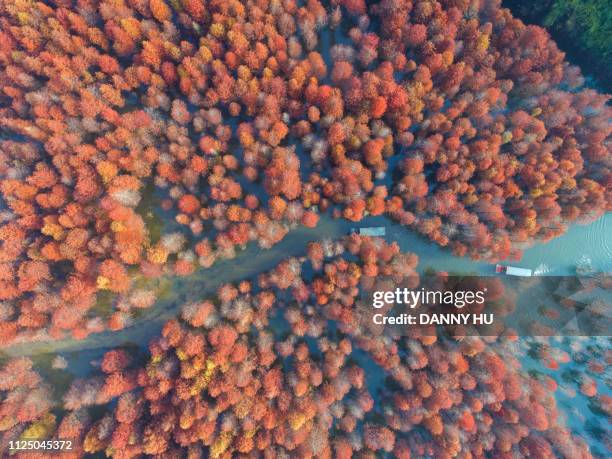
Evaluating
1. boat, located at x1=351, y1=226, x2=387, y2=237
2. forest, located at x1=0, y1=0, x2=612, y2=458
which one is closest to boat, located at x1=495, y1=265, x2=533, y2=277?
forest, located at x1=0, y1=0, x2=612, y2=458

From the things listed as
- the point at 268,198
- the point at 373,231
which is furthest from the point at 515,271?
the point at 268,198

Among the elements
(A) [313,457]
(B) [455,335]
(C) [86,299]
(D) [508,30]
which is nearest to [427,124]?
(D) [508,30]

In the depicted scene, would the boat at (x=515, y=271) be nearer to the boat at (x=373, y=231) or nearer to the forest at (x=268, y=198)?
the forest at (x=268, y=198)

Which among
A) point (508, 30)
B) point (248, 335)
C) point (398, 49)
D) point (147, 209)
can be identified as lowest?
point (248, 335)

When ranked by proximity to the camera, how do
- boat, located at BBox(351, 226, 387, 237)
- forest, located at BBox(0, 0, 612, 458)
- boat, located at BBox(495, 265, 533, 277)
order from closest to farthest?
1. forest, located at BBox(0, 0, 612, 458)
2. boat, located at BBox(351, 226, 387, 237)
3. boat, located at BBox(495, 265, 533, 277)

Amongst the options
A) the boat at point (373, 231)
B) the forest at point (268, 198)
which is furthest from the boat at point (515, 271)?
the boat at point (373, 231)

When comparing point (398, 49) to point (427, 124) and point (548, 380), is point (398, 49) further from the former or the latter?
point (548, 380)

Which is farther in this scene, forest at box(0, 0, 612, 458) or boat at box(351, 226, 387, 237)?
boat at box(351, 226, 387, 237)

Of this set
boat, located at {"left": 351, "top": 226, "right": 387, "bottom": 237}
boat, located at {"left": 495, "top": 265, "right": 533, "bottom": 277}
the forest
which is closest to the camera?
the forest

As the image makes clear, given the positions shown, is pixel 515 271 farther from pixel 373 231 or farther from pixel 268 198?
pixel 268 198

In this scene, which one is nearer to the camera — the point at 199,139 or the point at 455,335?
the point at 455,335

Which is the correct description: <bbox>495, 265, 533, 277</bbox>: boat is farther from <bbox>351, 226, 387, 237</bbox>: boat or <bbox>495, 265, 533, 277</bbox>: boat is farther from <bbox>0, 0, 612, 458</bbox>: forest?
<bbox>351, 226, 387, 237</bbox>: boat
